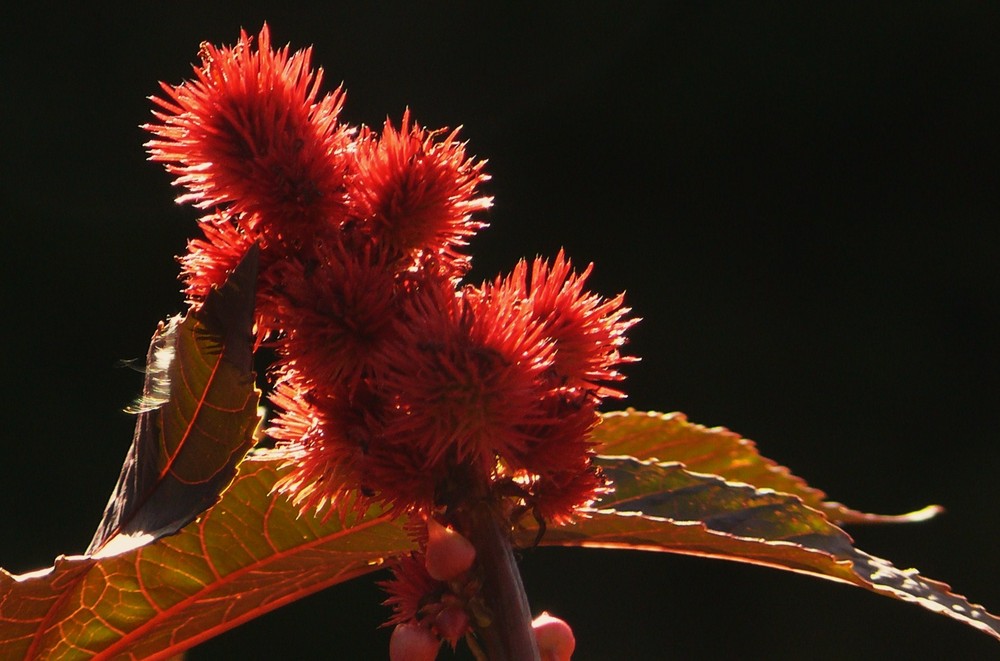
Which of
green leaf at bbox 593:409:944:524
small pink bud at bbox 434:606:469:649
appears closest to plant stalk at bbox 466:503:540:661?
small pink bud at bbox 434:606:469:649

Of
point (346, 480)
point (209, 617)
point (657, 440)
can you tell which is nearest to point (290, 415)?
point (346, 480)

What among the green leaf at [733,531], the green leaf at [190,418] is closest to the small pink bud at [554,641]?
the green leaf at [733,531]

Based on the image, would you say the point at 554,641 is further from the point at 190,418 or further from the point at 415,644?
the point at 190,418

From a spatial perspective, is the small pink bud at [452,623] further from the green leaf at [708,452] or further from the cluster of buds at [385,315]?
the green leaf at [708,452]

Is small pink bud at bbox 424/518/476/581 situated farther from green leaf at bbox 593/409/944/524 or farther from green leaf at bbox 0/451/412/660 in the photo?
green leaf at bbox 593/409/944/524

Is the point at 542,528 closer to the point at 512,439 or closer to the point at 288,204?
the point at 512,439
